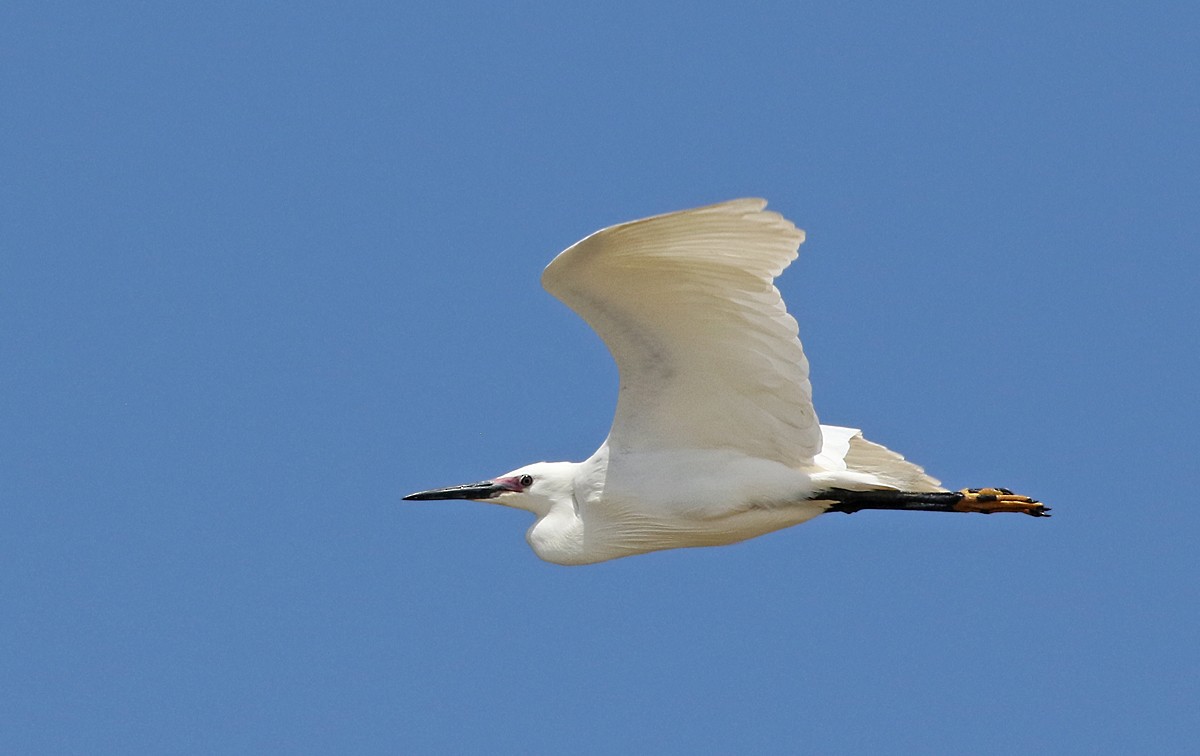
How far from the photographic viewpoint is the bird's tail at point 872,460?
1194cm

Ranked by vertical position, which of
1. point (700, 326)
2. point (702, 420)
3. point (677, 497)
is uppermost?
point (700, 326)

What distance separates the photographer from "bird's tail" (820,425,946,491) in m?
11.9

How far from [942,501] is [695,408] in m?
1.72

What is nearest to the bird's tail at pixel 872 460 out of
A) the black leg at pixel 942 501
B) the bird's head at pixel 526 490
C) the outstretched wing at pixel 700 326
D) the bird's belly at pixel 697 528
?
the black leg at pixel 942 501

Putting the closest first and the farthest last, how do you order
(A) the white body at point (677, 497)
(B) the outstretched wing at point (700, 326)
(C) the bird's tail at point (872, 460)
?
(B) the outstretched wing at point (700, 326) < (A) the white body at point (677, 497) < (C) the bird's tail at point (872, 460)

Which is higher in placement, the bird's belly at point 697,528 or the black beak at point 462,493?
the black beak at point 462,493

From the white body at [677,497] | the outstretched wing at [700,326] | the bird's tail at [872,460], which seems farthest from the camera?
the bird's tail at [872,460]

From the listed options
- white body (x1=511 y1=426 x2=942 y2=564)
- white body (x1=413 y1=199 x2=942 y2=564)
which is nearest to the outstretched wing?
white body (x1=413 y1=199 x2=942 y2=564)

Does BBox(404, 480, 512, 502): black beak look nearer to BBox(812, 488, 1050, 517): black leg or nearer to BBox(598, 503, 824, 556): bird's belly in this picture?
BBox(598, 503, 824, 556): bird's belly

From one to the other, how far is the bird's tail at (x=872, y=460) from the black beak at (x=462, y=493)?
2.39 meters

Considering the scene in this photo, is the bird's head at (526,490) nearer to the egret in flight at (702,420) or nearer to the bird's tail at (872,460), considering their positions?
the egret in flight at (702,420)

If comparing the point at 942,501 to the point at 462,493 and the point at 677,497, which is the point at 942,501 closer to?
the point at 677,497

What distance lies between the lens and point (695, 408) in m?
11.0

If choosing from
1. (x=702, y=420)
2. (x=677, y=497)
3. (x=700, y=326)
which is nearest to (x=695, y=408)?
(x=702, y=420)
